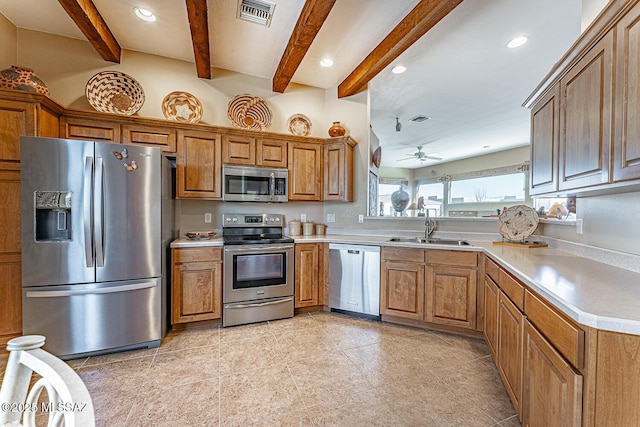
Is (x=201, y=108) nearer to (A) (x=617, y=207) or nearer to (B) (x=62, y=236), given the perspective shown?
(B) (x=62, y=236)

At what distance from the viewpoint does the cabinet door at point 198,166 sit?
2.99 meters

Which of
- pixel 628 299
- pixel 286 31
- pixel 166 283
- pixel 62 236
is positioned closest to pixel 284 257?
pixel 166 283

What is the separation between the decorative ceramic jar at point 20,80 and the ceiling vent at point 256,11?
1.88 metres

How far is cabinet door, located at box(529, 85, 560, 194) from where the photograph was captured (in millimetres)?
1798

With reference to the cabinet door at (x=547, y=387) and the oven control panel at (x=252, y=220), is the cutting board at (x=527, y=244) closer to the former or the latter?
the cabinet door at (x=547, y=387)

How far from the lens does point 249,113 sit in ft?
11.6

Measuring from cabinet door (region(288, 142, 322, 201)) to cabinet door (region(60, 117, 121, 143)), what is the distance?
183cm

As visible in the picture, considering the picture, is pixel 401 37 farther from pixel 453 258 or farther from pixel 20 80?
pixel 20 80

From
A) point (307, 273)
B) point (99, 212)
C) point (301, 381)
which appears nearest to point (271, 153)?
point (307, 273)

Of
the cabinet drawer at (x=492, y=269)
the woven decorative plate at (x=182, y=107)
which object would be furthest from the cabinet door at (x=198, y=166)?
the cabinet drawer at (x=492, y=269)

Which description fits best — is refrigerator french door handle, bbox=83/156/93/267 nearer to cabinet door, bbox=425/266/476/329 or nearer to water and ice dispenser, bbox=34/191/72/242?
water and ice dispenser, bbox=34/191/72/242

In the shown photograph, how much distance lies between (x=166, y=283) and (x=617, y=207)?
3581 millimetres

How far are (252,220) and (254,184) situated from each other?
19.1 inches

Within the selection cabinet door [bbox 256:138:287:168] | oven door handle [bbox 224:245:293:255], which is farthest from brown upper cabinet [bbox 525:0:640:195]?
cabinet door [bbox 256:138:287:168]
